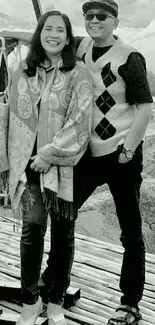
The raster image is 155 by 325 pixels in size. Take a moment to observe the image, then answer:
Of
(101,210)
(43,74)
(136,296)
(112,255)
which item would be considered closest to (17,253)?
(112,255)

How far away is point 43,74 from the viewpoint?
2.57 m

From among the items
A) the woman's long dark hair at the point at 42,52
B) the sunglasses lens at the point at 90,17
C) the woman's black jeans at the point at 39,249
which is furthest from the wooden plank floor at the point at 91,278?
the sunglasses lens at the point at 90,17

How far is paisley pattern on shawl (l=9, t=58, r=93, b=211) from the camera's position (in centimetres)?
253

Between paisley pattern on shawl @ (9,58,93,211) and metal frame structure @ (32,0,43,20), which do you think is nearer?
paisley pattern on shawl @ (9,58,93,211)

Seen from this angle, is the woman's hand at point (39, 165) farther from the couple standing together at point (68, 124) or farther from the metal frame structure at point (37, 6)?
the metal frame structure at point (37, 6)

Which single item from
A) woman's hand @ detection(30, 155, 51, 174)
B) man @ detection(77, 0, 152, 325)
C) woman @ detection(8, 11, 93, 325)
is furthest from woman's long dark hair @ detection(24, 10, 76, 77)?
woman's hand @ detection(30, 155, 51, 174)

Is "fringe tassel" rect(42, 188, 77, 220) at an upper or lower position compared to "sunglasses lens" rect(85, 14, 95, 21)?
lower

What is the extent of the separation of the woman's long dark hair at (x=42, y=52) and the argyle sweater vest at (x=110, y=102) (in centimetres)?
12

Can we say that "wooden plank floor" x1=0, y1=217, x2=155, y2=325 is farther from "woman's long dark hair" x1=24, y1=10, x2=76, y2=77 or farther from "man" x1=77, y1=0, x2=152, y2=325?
"woman's long dark hair" x1=24, y1=10, x2=76, y2=77

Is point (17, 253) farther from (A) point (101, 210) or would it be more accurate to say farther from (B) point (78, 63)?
(A) point (101, 210)

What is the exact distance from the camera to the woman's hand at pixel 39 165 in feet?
8.36

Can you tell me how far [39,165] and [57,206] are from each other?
0.21 metres

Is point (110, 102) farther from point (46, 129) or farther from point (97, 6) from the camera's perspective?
point (97, 6)

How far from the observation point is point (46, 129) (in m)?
2.54
